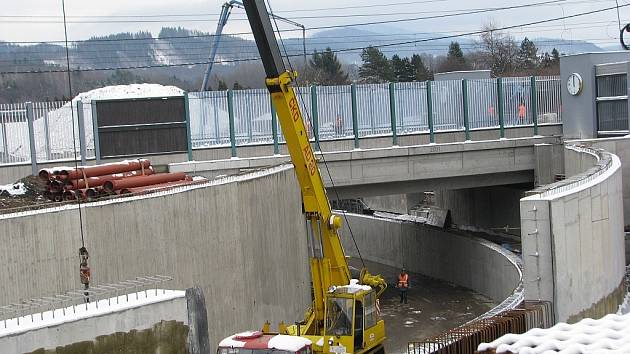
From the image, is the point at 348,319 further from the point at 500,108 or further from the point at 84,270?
the point at 500,108

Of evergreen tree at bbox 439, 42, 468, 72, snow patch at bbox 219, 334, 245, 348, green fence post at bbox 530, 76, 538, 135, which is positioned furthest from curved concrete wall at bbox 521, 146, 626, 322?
evergreen tree at bbox 439, 42, 468, 72

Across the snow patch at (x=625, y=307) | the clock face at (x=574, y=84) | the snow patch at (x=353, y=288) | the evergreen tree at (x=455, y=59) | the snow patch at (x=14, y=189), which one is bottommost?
the snow patch at (x=625, y=307)

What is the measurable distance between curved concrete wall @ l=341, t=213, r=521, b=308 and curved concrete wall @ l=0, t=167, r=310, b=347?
7946 millimetres

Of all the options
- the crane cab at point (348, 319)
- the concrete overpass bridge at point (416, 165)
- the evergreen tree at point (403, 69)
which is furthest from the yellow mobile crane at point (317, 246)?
the evergreen tree at point (403, 69)

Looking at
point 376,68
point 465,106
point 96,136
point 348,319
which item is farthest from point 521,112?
point 376,68

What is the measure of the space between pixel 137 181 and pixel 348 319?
27.0 feet

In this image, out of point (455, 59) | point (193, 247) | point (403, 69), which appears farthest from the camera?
point (455, 59)

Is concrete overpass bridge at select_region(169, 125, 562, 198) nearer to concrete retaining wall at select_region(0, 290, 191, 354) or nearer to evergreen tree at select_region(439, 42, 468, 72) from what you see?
concrete retaining wall at select_region(0, 290, 191, 354)

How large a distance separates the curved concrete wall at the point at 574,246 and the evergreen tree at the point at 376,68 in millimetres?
74716

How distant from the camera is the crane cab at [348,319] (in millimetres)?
16125

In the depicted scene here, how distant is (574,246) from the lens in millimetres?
19734

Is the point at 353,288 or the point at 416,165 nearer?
the point at 353,288

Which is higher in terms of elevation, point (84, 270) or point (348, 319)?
point (84, 270)

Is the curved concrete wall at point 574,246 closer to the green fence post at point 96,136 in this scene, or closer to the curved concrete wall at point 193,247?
the curved concrete wall at point 193,247
